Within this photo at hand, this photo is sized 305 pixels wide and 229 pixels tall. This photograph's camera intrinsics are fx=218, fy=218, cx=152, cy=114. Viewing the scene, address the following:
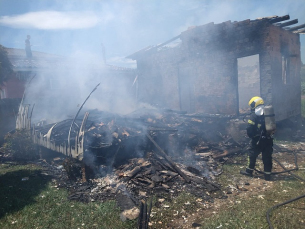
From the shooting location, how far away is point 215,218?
4055 mm

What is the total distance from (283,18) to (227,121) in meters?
5.12

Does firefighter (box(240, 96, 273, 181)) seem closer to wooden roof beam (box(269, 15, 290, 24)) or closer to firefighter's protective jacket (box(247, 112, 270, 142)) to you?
firefighter's protective jacket (box(247, 112, 270, 142))

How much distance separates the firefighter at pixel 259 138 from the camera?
571 centimetres

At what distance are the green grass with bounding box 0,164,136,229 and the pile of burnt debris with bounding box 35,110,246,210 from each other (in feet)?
1.08

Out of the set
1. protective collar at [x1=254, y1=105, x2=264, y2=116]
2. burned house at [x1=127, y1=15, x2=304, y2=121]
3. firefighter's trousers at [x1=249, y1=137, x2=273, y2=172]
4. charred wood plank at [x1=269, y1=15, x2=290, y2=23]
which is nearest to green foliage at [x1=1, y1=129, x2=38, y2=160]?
firefighter's trousers at [x1=249, y1=137, x2=273, y2=172]

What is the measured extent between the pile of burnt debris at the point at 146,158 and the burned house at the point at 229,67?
2423 millimetres

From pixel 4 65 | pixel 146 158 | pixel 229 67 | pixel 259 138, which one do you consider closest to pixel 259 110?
pixel 259 138

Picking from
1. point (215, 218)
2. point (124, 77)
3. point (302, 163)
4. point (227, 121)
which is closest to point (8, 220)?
point (215, 218)

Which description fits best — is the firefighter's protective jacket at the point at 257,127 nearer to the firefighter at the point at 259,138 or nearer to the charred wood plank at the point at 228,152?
the firefighter at the point at 259,138

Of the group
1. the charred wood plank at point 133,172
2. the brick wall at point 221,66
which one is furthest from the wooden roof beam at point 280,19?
the charred wood plank at point 133,172

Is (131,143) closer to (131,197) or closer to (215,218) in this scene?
(131,197)

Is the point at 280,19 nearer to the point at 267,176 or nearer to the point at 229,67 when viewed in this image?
the point at 229,67

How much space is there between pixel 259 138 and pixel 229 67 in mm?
6790

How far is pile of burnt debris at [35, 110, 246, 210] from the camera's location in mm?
5375
